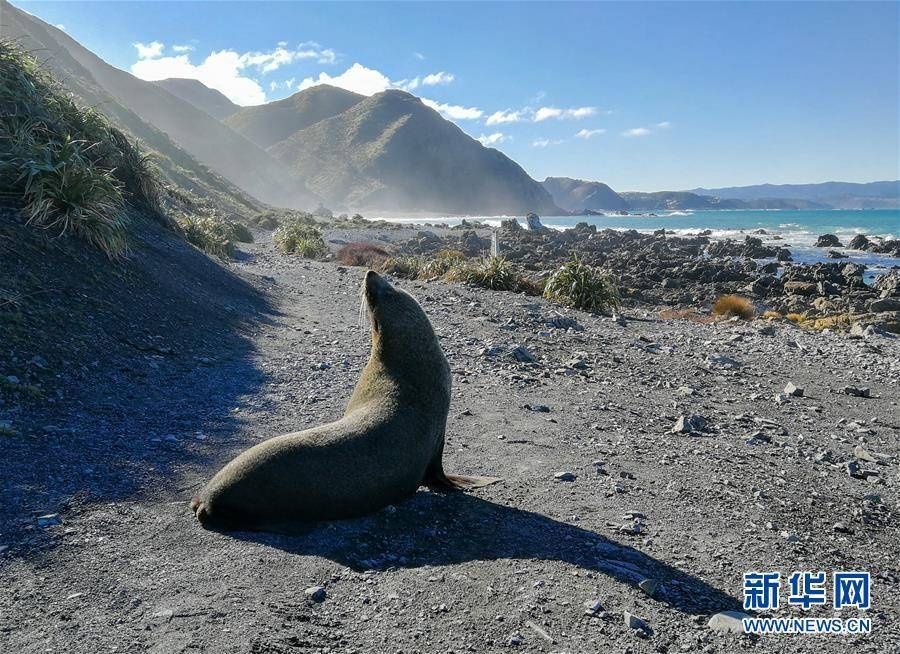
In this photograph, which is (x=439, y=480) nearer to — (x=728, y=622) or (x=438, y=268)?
(x=728, y=622)

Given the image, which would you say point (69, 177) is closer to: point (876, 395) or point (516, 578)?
point (516, 578)

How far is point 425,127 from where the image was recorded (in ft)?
565

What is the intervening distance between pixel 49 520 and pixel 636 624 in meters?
3.71

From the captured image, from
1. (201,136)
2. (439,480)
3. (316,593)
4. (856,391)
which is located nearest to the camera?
(316,593)

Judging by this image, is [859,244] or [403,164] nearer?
[859,244]

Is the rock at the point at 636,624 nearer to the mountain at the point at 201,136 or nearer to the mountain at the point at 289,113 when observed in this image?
the mountain at the point at 201,136

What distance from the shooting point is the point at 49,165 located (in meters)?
8.81

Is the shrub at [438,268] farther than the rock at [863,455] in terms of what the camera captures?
Yes

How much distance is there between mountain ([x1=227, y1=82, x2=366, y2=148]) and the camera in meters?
177

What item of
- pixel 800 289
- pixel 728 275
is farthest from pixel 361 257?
pixel 800 289

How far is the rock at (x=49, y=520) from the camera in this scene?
13.3 feet

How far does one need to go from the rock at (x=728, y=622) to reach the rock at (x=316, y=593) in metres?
2.05

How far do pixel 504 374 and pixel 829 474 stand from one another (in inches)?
160

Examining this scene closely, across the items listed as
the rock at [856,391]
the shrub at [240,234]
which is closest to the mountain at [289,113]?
the shrub at [240,234]
